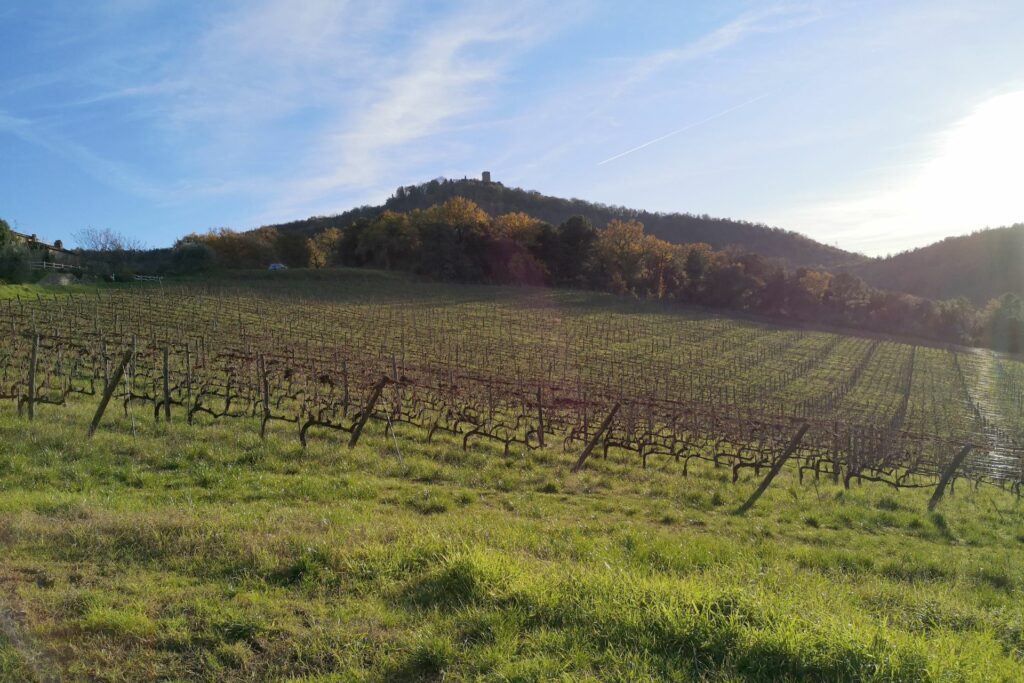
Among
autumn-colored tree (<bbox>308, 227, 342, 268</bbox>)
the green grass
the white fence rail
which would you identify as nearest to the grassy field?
the green grass

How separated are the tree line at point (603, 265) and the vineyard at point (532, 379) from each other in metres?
11.5

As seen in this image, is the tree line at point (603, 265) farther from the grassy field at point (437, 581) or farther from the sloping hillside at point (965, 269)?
the grassy field at point (437, 581)

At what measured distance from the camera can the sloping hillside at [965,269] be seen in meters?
114

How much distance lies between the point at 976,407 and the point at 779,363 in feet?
41.6

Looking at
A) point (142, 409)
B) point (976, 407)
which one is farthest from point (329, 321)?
point (976, 407)

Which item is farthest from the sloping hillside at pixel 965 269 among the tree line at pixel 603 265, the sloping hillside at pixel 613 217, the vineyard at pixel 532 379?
the vineyard at pixel 532 379

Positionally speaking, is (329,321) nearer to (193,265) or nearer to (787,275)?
(193,265)

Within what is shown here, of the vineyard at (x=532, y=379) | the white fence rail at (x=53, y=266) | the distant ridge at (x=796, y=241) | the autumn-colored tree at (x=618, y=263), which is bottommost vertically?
the vineyard at (x=532, y=379)

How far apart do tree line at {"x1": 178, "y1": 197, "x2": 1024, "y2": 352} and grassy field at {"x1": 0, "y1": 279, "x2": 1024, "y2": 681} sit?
62.5 m

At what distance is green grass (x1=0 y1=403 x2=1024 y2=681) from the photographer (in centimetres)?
370

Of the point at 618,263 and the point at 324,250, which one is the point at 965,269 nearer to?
the point at 618,263

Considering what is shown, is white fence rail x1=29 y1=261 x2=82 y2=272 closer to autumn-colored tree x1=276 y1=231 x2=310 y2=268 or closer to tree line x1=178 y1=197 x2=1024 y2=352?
tree line x1=178 y1=197 x2=1024 y2=352

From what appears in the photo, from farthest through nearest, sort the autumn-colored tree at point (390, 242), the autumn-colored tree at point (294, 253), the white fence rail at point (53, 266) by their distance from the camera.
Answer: the autumn-colored tree at point (294, 253) < the autumn-colored tree at point (390, 242) < the white fence rail at point (53, 266)

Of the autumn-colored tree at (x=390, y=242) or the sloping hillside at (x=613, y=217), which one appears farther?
the sloping hillside at (x=613, y=217)
